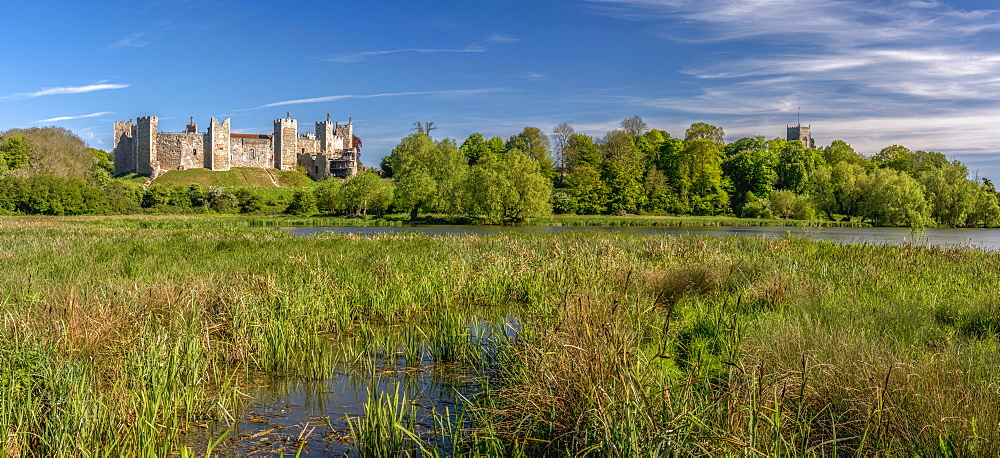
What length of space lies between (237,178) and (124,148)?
17.6 metres

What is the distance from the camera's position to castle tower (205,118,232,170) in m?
75.9

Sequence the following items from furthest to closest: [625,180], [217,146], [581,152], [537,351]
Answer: [217,146]
[581,152]
[625,180]
[537,351]

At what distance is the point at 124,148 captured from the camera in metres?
78.2

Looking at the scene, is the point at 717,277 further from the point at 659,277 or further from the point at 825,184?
the point at 825,184

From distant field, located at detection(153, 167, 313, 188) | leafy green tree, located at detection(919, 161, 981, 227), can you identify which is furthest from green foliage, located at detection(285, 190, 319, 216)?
leafy green tree, located at detection(919, 161, 981, 227)

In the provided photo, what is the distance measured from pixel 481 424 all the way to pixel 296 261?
23.3 feet

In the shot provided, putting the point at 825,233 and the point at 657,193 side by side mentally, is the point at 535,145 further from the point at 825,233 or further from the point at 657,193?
the point at 825,233

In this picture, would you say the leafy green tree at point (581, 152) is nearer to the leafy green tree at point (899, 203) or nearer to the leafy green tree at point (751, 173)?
the leafy green tree at point (751, 173)

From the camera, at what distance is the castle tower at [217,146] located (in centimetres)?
7588

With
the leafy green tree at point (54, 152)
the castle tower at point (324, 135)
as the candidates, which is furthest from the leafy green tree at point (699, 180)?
the leafy green tree at point (54, 152)

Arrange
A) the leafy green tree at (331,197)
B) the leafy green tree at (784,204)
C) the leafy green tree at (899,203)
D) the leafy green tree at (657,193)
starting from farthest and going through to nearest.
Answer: the leafy green tree at (657,193), the leafy green tree at (784,204), the leafy green tree at (331,197), the leafy green tree at (899,203)

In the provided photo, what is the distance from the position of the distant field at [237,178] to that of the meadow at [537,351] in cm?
6362

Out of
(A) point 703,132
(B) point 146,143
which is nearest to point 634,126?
(A) point 703,132

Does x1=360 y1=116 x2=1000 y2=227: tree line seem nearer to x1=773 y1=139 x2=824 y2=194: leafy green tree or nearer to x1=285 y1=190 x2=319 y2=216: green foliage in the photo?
x1=773 y1=139 x2=824 y2=194: leafy green tree
